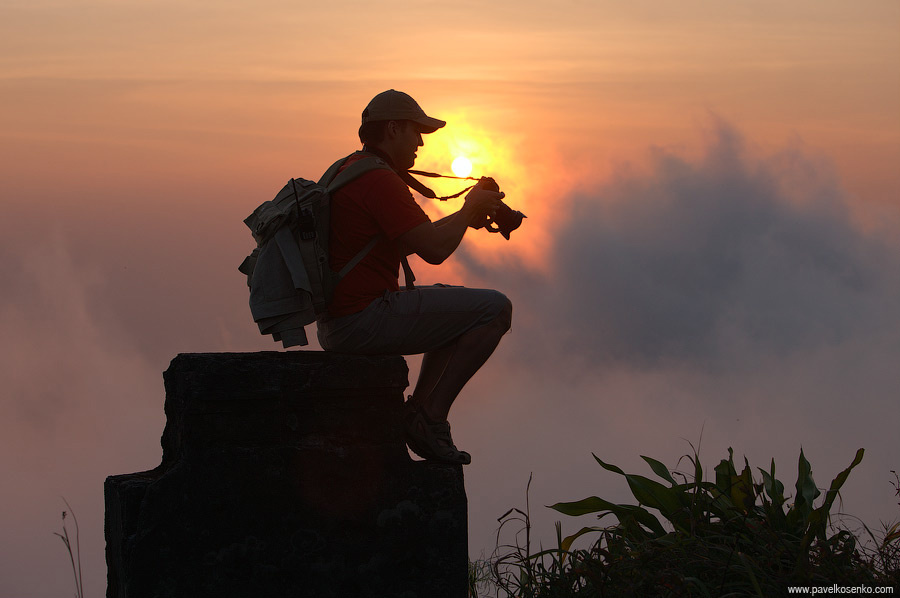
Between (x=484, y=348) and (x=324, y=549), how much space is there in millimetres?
1359

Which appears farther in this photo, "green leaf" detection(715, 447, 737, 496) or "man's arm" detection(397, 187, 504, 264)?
"green leaf" detection(715, 447, 737, 496)

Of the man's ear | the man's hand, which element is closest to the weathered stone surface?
the man's hand

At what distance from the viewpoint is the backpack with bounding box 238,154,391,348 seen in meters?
5.12

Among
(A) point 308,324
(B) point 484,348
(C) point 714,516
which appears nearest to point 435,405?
(B) point 484,348

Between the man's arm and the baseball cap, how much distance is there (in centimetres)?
47

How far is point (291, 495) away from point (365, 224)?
57.9 inches

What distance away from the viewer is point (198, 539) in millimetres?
4926

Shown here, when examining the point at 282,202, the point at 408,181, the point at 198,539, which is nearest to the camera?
the point at 198,539

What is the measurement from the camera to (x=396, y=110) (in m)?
5.29

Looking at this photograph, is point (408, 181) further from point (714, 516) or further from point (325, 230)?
point (714, 516)

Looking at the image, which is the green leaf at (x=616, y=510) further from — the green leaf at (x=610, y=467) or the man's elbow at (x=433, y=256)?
the man's elbow at (x=433, y=256)

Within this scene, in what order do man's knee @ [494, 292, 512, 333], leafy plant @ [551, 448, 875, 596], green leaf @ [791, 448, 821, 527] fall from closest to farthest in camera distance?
1. leafy plant @ [551, 448, 875, 596]
2. man's knee @ [494, 292, 512, 333]
3. green leaf @ [791, 448, 821, 527]

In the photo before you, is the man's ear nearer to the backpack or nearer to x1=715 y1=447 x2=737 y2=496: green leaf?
the backpack

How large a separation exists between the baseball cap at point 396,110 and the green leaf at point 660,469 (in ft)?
8.30
